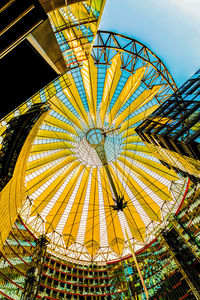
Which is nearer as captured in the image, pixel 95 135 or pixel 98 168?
pixel 95 135

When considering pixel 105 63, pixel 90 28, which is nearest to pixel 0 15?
pixel 90 28

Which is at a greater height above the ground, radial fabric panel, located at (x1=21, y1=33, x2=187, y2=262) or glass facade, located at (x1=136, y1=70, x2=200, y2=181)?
radial fabric panel, located at (x1=21, y1=33, x2=187, y2=262)

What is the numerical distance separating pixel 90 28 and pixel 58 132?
1516 cm

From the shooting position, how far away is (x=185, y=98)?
1524 cm

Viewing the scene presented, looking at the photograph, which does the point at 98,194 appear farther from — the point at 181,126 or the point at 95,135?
the point at 181,126

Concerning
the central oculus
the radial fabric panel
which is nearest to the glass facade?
the radial fabric panel

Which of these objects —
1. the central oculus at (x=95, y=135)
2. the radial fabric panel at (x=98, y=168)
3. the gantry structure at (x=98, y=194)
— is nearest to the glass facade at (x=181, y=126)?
the gantry structure at (x=98, y=194)

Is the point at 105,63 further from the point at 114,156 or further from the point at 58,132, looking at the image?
the point at 114,156

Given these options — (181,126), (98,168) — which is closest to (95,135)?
(98,168)

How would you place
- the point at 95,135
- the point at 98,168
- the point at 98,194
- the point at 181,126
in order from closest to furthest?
the point at 181,126 < the point at 95,135 < the point at 98,194 < the point at 98,168

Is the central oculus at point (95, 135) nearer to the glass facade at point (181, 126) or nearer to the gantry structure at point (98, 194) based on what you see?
the gantry structure at point (98, 194)

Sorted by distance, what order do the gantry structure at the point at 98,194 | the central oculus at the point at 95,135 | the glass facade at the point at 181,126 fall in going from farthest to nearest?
1. the central oculus at the point at 95,135
2. the gantry structure at the point at 98,194
3. the glass facade at the point at 181,126

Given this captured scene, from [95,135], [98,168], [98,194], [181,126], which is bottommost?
[181,126]

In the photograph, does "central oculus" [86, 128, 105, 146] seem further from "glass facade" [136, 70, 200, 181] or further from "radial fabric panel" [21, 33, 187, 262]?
"glass facade" [136, 70, 200, 181]
